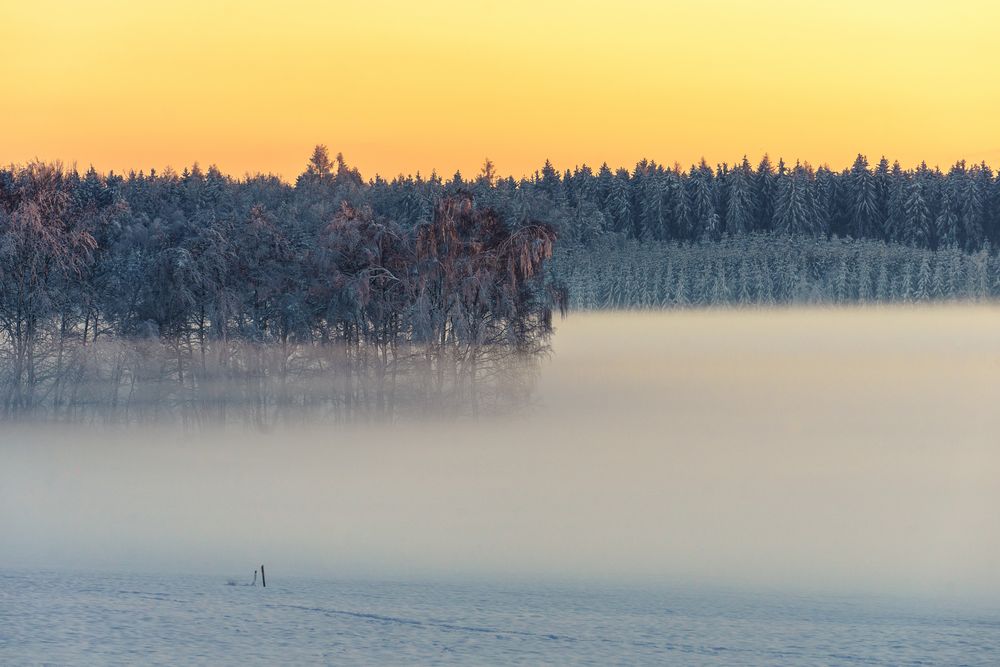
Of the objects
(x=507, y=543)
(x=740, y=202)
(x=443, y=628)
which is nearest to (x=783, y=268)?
Result: (x=740, y=202)

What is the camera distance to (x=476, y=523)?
39.6 m

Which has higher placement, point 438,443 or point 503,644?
point 438,443

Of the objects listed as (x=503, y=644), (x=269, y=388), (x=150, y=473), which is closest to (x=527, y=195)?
(x=269, y=388)

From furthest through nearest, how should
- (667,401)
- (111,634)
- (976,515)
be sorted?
(667,401), (976,515), (111,634)

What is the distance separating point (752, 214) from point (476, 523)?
127 m

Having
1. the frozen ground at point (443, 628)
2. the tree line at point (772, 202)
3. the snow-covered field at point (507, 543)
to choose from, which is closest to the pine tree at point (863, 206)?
the tree line at point (772, 202)

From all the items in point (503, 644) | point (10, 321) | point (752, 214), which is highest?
point (752, 214)

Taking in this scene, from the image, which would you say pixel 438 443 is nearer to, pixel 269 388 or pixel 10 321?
pixel 269 388

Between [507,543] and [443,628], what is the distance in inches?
630

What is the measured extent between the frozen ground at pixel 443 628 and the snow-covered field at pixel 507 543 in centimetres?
6

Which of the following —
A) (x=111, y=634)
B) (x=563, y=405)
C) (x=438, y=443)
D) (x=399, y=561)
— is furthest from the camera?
(x=563, y=405)

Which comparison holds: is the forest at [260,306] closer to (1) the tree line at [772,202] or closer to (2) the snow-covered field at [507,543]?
(2) the snow-covered field at [507,543]

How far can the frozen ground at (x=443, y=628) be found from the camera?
1661 cm

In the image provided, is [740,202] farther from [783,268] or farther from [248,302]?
[248,302]
